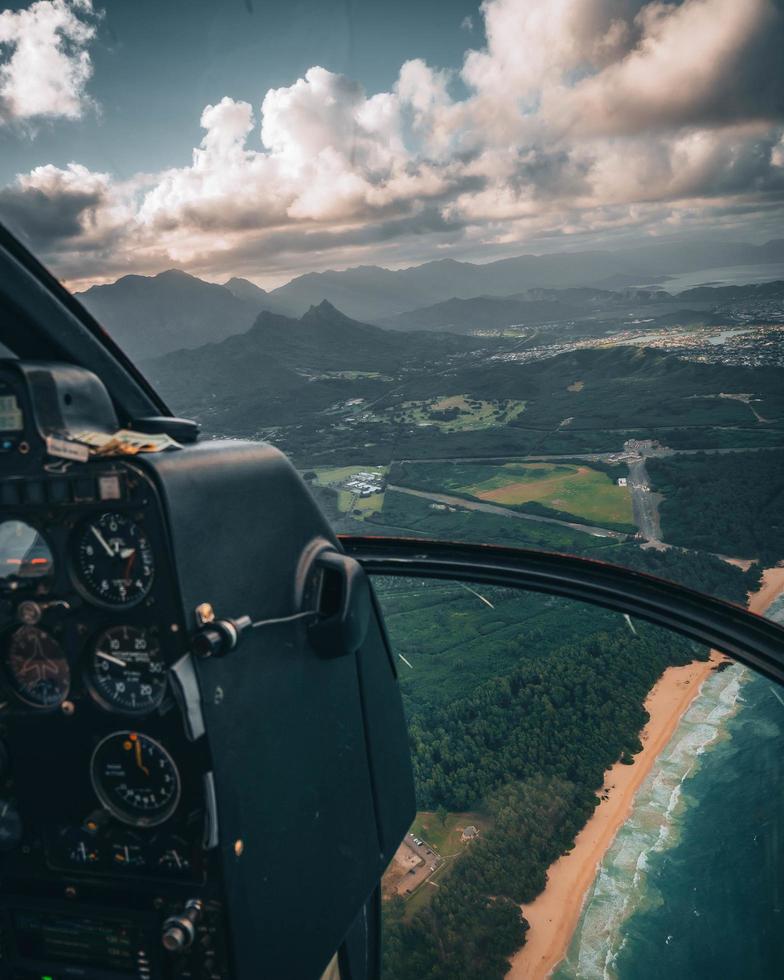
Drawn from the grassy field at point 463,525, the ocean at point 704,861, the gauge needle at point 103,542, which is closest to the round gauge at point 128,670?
the gauge needle at point 103,542

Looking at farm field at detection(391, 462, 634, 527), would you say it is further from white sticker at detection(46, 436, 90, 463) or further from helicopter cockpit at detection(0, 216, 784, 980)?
white sticker at detection(46, 436, 90, 463)

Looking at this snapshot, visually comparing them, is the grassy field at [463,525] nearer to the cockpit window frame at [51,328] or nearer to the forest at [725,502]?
the forest at [725,502]

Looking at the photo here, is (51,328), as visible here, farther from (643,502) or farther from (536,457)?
(536,457)

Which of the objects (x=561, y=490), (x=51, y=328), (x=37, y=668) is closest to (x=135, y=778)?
(x=37, y=668)

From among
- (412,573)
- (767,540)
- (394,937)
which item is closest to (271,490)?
(412,573)

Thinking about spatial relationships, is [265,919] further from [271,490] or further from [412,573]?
[412,573]

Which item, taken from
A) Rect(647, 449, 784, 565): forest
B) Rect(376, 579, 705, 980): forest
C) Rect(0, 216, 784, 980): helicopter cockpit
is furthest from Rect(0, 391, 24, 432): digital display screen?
Rect(647, 449, 784, 565): forest
